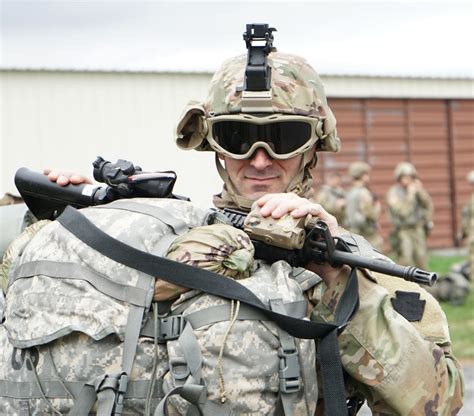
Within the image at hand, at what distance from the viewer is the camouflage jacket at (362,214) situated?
15156 mm

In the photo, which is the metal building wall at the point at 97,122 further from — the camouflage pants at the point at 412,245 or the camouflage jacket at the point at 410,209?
the camouflage pants at the point at 412,245

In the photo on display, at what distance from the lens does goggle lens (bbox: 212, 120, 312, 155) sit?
9.97 feet

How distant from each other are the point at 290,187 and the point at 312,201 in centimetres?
21

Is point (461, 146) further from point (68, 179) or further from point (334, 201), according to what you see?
point (68, 179)

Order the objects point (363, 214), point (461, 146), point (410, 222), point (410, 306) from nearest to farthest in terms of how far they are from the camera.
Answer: point (410, 306), point (363, 214), point (410, 222), point (461, 146)

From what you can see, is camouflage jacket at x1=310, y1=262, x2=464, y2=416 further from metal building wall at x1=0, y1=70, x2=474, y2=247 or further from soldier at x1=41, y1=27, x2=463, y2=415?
metal building wall at x1=0, y1=70, x2=474, y2=247

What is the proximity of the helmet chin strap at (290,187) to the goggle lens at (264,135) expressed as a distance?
0.11 meters

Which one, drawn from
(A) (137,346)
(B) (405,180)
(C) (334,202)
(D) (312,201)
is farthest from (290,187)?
(B) (405,180)

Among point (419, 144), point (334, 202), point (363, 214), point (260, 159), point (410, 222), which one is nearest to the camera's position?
point (260, 159)

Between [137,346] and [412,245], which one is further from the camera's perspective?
[412,245]

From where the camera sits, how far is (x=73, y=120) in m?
17.0

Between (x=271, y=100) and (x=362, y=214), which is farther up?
(x=271, y=100)

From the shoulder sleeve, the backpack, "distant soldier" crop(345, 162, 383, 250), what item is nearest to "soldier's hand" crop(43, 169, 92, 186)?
the backpack

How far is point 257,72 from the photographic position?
3.05 metres
